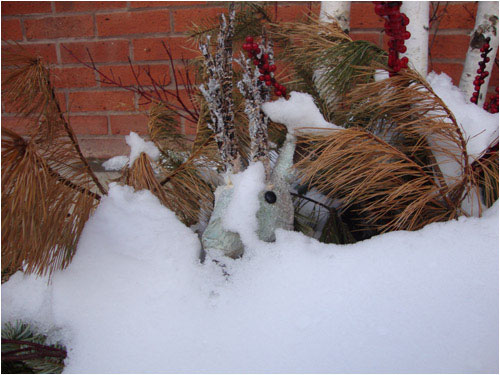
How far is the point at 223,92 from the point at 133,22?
35.2 inches

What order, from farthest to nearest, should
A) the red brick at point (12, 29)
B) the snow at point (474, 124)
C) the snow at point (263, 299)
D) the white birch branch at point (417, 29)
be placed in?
1. the red brick at point (12, 29)
2. the white birch branch at point (417, 29)
3. the snow at point (474, 124)
4. the snow at point (263, 299)

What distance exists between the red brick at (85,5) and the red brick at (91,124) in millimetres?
348

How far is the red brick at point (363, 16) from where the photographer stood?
1095mm

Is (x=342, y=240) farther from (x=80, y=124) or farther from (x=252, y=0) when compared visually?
(x=80, y=124)

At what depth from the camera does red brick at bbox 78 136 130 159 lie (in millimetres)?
1336

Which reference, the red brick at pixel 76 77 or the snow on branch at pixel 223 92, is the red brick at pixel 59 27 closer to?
the red brick at pixel 76 77

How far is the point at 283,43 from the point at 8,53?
432mm

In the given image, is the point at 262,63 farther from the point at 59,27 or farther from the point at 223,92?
the point at 59,27

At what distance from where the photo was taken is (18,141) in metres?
0.40

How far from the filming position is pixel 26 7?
1.25 m

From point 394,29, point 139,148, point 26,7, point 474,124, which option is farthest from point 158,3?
point 474,124

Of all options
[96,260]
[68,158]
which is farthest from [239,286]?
[68,158]

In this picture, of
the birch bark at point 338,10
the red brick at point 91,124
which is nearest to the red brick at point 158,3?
the red brick at point 91,124

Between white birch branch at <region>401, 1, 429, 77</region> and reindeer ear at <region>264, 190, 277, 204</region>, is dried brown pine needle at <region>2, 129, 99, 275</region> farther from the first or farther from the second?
white birch branch at <region>401, 1, 429, 77</region>
